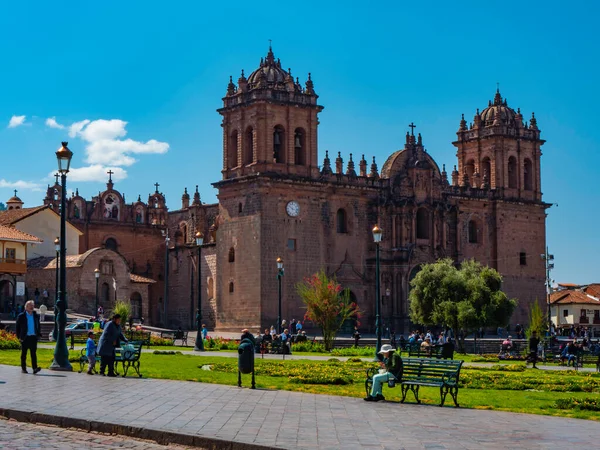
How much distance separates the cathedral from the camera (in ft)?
185

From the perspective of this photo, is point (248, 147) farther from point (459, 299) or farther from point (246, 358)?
point (246, 358)

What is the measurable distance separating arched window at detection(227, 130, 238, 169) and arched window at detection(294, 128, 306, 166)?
3575 mm

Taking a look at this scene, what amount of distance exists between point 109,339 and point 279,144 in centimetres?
3827

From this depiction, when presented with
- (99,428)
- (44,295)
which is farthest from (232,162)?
(99,428)

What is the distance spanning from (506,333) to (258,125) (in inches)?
826

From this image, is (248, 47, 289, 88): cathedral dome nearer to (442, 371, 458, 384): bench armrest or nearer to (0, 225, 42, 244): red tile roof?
(0, 225, 42, 244): red tile roof

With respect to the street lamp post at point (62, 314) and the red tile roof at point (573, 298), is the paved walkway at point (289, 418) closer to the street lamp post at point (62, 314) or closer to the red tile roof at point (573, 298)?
the street lamp post at point (62, 314)

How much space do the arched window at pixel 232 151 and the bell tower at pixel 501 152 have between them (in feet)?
56.3

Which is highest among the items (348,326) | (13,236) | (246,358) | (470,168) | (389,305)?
(470,168)

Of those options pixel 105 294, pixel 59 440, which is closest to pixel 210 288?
pixel 105 294

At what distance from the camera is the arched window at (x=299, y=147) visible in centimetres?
5844

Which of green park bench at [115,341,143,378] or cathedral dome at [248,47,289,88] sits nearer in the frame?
green park bench at [115,341,143,378]

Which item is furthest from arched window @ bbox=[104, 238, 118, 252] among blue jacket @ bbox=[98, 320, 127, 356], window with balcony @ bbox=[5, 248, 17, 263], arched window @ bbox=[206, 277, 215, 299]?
blue jacket @ bbox=[98, 320, 127, 356]

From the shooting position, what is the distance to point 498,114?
226ft
